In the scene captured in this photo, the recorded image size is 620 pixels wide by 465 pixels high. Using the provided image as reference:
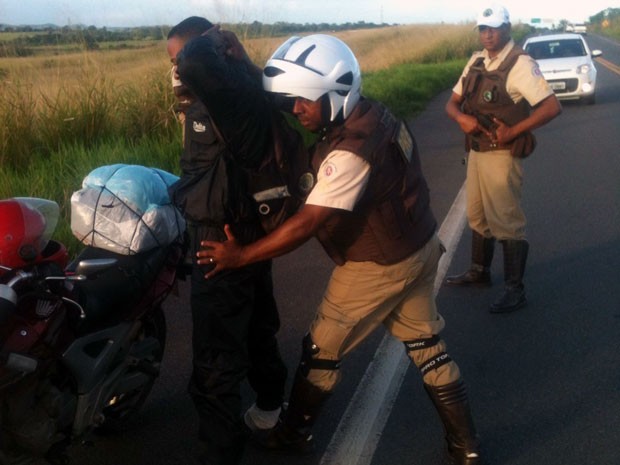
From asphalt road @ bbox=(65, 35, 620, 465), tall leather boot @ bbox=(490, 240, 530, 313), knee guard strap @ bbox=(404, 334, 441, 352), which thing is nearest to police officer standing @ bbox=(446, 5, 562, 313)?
tall leather boot @ bbox=(490, 240, 530, 313)

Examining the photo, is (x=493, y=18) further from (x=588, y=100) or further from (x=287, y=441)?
(x=588, y=100)

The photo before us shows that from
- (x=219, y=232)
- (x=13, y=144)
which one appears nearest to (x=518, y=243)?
(x=219, y=232)

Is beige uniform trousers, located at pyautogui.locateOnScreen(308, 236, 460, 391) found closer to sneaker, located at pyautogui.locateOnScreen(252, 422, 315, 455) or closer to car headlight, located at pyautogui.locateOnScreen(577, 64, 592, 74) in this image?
sneaker, located at pyautogui.locateOnScreen(252, 422, 315, 455)

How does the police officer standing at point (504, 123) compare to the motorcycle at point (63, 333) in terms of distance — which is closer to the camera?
the motorcycle at point (63, 333)

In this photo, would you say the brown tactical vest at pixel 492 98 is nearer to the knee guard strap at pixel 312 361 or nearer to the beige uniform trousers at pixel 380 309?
the beige uniform trousers at pixel 380 309

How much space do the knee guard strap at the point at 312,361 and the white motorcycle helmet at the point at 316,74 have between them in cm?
96

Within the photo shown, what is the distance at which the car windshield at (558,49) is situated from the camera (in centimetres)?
1909

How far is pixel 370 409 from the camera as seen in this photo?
391cm

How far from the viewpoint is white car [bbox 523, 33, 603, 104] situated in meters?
17.9

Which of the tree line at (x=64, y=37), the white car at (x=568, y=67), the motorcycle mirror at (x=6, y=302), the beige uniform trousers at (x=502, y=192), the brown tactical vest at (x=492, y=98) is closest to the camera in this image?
the motorcycle mirror at (x=6, y=302)

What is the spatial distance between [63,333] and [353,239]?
1173 millimetres

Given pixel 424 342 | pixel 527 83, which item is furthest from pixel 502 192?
pixel 424 342

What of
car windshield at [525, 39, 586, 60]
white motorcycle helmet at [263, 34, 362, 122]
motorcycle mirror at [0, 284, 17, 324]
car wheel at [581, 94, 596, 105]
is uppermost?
white motorcycle helmet at [263, 34, 362, 122]

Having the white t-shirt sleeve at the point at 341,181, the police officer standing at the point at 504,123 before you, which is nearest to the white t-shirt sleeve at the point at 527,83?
the police officer standing at the point at 504,123
